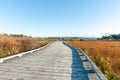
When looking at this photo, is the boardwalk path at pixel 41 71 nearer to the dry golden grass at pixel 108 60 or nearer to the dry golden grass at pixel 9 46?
the dry golden grass at pixel 108 60

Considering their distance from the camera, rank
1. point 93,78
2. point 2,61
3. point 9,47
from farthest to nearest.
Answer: point 9,47
point 2,61
point 93,78

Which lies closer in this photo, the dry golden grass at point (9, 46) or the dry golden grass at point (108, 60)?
the dry golden grass at point (108, 60)

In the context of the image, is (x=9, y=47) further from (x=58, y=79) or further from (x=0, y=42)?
(x=58, y=79)

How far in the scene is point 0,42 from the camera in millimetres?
12305

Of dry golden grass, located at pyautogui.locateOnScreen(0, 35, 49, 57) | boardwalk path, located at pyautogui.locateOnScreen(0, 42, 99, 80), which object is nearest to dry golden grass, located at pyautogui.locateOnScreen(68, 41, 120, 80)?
boardwalk path, located at pyautogui.locateOnScreen(0, 42, 99, 80)

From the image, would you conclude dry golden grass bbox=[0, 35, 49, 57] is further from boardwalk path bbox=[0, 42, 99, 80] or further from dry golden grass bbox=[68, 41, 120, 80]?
dry golden grass bbox=[68, 41, 120, 80]

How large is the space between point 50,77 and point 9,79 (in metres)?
1.14

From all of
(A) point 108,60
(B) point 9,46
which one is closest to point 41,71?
(A) point 108,60

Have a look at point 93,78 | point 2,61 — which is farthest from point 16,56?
point 93,78

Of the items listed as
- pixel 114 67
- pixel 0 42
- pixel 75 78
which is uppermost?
pixel 0 42

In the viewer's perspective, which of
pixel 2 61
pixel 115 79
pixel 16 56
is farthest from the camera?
pixel 16 56

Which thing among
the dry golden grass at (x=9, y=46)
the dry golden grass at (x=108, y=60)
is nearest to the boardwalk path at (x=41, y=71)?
the dry golden grass at (x=108, y=60)

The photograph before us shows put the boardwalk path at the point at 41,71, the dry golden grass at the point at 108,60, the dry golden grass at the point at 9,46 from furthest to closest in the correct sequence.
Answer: the dry golden grass at the point at 9,46
the dry golden grass at the point at 108,60
the boardwalk path at the point at 41,71

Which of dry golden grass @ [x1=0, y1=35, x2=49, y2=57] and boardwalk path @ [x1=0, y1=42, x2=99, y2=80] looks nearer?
boardwalk path @ [x1=0, y1=42, x2=99, y2=80]
